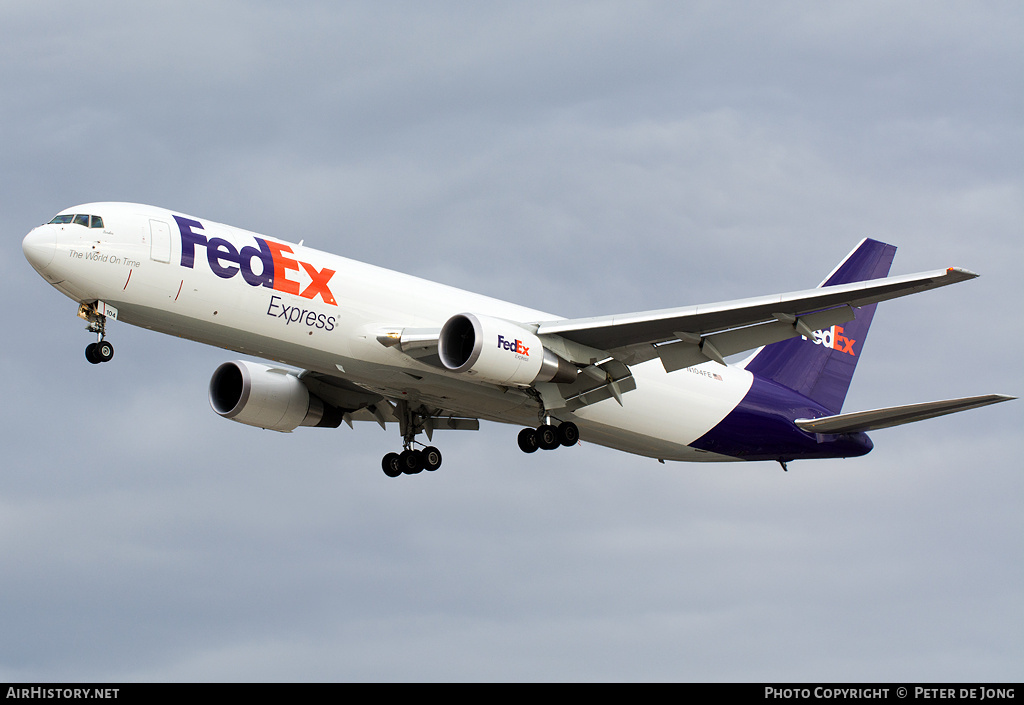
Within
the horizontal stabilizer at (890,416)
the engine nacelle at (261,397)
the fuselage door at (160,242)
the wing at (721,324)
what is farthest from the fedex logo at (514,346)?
the horizontal stabilizer at (890,416)

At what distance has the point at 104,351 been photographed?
2728cm

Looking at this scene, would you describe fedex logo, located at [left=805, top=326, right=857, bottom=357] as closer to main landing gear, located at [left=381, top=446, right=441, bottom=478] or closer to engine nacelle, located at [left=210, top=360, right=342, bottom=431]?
main landing gear, located at [left=381, top=446, right=441, bottom=478]

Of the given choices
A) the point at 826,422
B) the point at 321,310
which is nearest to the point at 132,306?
the point at 321,310

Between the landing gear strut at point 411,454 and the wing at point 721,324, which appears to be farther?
the landing gear strut at point 411,454

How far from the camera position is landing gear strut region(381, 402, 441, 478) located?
35.1m

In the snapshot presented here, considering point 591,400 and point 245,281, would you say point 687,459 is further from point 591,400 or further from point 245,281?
point 245,281

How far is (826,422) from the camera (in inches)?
1391

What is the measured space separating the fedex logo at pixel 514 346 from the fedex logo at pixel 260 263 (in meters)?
3.95

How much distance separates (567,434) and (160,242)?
11.0 metres

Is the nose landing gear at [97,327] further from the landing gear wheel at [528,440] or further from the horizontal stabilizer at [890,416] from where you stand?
the horizontal stabilizer at [890,416]

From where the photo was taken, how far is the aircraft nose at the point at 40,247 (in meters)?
26.2

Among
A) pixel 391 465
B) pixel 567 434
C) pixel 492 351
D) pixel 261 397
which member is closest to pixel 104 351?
pixel 261 397

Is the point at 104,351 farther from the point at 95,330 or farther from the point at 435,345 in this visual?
the point at 435,345

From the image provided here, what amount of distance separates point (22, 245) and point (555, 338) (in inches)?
481
